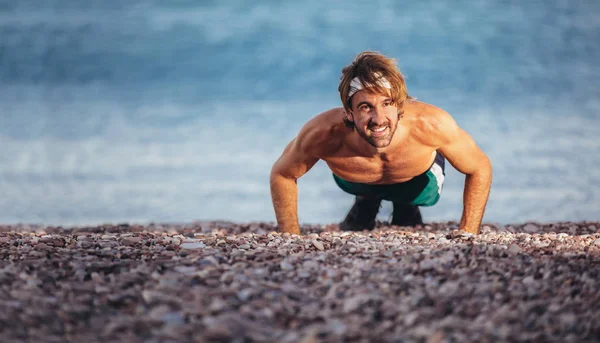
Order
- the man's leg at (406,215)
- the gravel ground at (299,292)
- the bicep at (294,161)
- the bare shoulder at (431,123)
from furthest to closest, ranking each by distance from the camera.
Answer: the man's leg at (406,215), the bicep at (294,161), the bare shoulder at (431,123), the gravel ground at (299,292)

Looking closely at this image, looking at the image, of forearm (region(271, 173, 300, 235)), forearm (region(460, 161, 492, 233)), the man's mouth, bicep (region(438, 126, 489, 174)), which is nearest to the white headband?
the man's mouth

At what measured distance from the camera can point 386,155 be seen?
6.25m

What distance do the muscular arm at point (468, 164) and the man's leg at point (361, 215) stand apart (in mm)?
1421

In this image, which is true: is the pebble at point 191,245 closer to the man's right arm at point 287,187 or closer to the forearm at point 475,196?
the man's right arm at point 287,187

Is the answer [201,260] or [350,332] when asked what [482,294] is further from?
[201,260]

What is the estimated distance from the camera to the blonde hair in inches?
221

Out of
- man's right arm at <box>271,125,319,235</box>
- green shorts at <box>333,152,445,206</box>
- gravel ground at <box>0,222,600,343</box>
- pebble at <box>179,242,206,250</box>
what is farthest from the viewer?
green shorts at <box>333,152,445,206</box>

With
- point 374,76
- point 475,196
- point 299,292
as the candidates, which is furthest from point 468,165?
point 299,292

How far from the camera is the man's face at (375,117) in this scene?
5.60 m

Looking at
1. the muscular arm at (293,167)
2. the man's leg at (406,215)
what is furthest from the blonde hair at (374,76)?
the man's leg at (406,215)

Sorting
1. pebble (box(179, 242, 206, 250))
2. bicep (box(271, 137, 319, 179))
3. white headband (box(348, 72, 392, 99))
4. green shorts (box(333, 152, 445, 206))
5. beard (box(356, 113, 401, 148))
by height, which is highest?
white headband (box(348, 72, 392, 99))

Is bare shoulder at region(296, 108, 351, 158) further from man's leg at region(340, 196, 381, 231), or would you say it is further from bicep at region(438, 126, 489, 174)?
man's leg at region(340, 196, 381, 231)

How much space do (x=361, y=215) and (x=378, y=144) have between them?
209cm

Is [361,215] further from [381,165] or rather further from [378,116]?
[378,116]
